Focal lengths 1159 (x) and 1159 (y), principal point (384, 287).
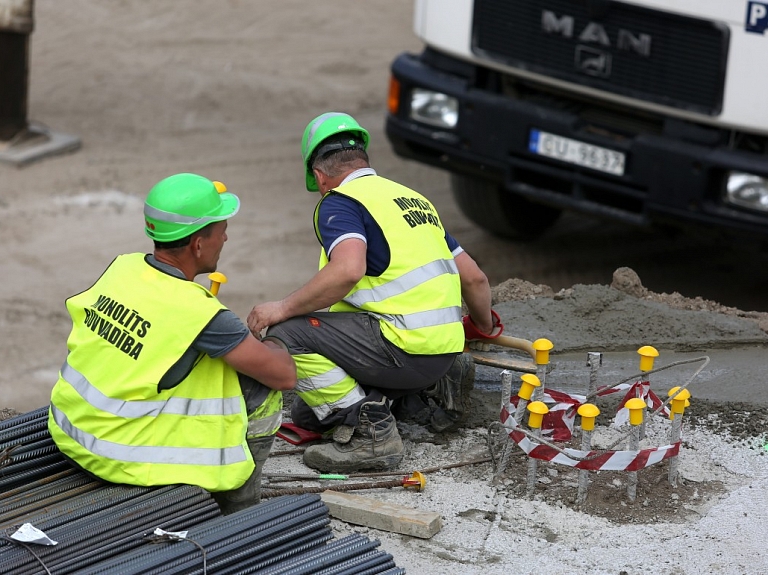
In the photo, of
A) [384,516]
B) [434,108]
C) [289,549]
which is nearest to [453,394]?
[384,516]

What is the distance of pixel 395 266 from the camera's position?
4.59m

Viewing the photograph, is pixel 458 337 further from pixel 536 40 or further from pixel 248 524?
pixel 536 40

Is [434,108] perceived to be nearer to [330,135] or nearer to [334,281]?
[330,135]

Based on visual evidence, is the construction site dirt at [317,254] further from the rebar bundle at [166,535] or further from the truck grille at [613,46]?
the truck grille at [613,46]

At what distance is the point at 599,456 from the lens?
4.26 meters

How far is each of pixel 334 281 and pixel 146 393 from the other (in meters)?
0.92

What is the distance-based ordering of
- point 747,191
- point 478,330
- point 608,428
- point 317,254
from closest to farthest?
point 608,428 < point 478,330 < point 747,191 < point 317,254

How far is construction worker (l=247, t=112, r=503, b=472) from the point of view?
4586 millimetres

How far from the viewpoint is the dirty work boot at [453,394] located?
5043mm

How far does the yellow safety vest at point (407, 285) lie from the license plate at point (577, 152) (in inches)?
97.9

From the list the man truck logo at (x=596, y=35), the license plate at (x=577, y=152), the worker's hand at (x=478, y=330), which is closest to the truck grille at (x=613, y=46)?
the man truck logo at (x=596, y=35)

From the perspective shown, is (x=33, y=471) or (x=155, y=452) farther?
(x=33, y=471)

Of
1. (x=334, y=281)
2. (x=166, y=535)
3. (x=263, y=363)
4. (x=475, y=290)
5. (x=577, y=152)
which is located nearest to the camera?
(x=166, y=535)

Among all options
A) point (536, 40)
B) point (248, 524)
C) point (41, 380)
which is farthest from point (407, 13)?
point (248, 524)
